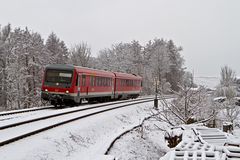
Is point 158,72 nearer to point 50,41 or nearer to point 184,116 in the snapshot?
point 50,41

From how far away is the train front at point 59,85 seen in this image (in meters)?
19.0

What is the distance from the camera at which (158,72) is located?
202ft

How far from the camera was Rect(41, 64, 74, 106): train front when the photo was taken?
1903 centimetres

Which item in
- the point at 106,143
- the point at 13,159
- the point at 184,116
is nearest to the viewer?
the point at 13,159

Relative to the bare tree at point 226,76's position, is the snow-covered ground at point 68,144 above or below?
below

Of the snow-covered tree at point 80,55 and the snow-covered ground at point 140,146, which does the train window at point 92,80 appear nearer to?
the snow-covered ground at point 140,146

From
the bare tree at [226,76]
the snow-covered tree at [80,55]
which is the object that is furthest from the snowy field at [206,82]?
the snow-covered tree at [80,55]

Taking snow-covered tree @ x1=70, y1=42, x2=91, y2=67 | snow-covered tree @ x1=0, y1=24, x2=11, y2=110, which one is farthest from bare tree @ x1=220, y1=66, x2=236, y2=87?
snow-covered tree @ x1=0, y1=24, x2=11, y2=110

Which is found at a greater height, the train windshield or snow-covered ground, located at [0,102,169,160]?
the train windshield

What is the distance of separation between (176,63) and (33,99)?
44393mm

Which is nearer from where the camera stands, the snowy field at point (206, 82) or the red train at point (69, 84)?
the red train at point (69, 84)

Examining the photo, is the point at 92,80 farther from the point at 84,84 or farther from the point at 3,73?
the point at 3,73

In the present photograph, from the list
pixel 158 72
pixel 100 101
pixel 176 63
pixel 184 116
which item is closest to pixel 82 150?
pixel 184 116

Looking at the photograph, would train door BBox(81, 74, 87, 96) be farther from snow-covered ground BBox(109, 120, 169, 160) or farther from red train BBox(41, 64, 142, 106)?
snow-covered ground BBox(109, 120, 169, 160)
